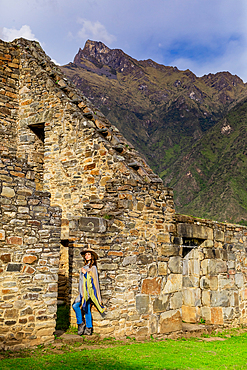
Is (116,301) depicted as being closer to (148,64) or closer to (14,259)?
(14,259)

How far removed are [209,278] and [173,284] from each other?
2.02 m

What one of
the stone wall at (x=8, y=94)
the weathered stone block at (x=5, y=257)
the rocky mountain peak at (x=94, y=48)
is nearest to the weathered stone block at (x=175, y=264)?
the weathered stone block at (x=5, y=257)

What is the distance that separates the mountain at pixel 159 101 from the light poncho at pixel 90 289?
149 feet

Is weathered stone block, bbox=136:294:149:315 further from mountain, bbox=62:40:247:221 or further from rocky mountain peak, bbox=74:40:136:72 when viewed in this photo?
rocky mountain peak, bbox=74:40:136:72

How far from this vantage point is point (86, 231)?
6.96 metres

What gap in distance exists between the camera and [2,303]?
5379 mm

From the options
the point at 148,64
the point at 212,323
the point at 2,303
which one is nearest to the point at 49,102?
the point at 2,303

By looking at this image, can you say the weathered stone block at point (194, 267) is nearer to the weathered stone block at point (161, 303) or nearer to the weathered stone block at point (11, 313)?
the weathered stone block at point (161, 303)

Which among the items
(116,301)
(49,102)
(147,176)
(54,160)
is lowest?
(116,301)

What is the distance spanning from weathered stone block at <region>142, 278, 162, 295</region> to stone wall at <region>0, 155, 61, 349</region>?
2339 millimetres

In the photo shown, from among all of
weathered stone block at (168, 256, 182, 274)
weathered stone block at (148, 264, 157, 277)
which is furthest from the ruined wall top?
weathered stone block at (148, 264, 157, 277)

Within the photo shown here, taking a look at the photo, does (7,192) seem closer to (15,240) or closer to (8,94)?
(15,240)

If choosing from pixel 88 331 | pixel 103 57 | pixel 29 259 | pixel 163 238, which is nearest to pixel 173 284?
pixel 163 238

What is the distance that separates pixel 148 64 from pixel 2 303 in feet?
507
